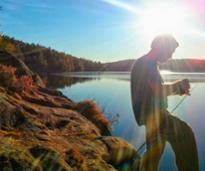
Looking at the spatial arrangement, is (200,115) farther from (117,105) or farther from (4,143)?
(4,143)

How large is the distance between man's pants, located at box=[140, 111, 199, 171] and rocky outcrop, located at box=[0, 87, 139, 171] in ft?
4.19

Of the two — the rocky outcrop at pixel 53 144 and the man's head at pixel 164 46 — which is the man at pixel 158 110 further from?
the rocky outcrop at pixel 53 144

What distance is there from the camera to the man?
6.00 meters

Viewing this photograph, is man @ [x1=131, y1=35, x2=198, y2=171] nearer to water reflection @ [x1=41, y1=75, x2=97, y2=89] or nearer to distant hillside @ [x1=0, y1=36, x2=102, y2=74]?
water reflection @ [x1=41, y1=75, x2=97, y2=89]

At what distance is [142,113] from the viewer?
6.29 meters

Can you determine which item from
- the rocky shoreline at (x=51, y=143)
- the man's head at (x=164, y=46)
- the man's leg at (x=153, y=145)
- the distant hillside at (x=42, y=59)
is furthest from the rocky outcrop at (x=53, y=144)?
the distant hillside at (x=42, y=59)

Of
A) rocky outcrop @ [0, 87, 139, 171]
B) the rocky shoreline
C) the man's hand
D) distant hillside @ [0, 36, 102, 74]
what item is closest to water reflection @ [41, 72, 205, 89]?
distant hillside @ [0, 36, 102, 74]

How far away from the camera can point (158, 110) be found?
6.08 meters

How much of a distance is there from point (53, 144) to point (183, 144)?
2.81 meters

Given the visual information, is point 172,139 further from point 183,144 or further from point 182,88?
point 182,88

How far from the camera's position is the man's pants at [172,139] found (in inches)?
236

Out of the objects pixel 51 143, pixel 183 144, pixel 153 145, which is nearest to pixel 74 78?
pixel 51 143

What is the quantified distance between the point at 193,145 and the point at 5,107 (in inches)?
190

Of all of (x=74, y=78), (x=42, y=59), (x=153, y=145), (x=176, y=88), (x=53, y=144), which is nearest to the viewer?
(x=153, y=145)
